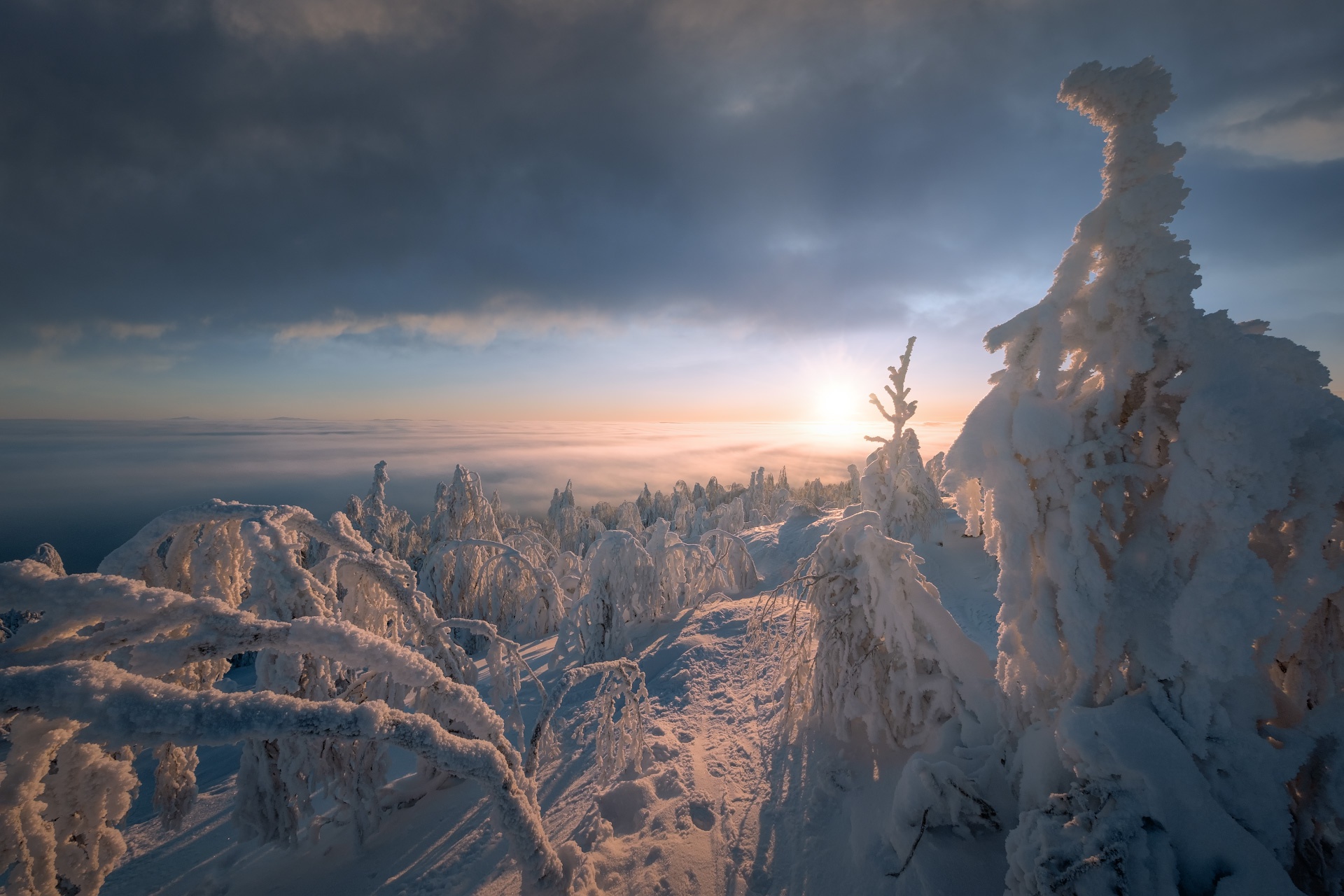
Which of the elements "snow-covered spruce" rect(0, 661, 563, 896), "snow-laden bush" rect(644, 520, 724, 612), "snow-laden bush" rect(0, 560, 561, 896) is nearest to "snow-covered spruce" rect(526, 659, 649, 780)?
"snow-laden bush" rect(0, 560, 561, 896)

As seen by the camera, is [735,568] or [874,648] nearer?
[874,648]

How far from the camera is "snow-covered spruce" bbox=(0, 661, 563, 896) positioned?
2031 mm

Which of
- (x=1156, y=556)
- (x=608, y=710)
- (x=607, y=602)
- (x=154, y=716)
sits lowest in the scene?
(x=607, y=602)

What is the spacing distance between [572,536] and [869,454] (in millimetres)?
39311

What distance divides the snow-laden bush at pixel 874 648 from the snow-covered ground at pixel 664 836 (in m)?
0.48

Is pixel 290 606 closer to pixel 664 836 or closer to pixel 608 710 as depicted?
pixel 608 710

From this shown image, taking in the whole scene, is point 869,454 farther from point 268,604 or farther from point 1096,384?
point 268,604

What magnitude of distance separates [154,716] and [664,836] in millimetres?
5149

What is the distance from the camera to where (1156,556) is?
3256mm

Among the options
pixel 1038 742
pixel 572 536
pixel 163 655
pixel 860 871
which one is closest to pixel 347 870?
pixel 163 655

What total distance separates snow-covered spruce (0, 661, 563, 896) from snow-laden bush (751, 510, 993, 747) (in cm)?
449

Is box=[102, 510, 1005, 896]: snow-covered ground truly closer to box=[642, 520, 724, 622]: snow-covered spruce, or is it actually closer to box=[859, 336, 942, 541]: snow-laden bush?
box=[642, 520, 724, 622]: snow-covered spruce

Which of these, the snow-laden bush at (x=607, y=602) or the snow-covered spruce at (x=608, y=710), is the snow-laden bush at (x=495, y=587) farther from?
the snow-covered spruce at (x=608, y=710)

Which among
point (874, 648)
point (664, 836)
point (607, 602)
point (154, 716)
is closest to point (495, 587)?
point (607, 602)
